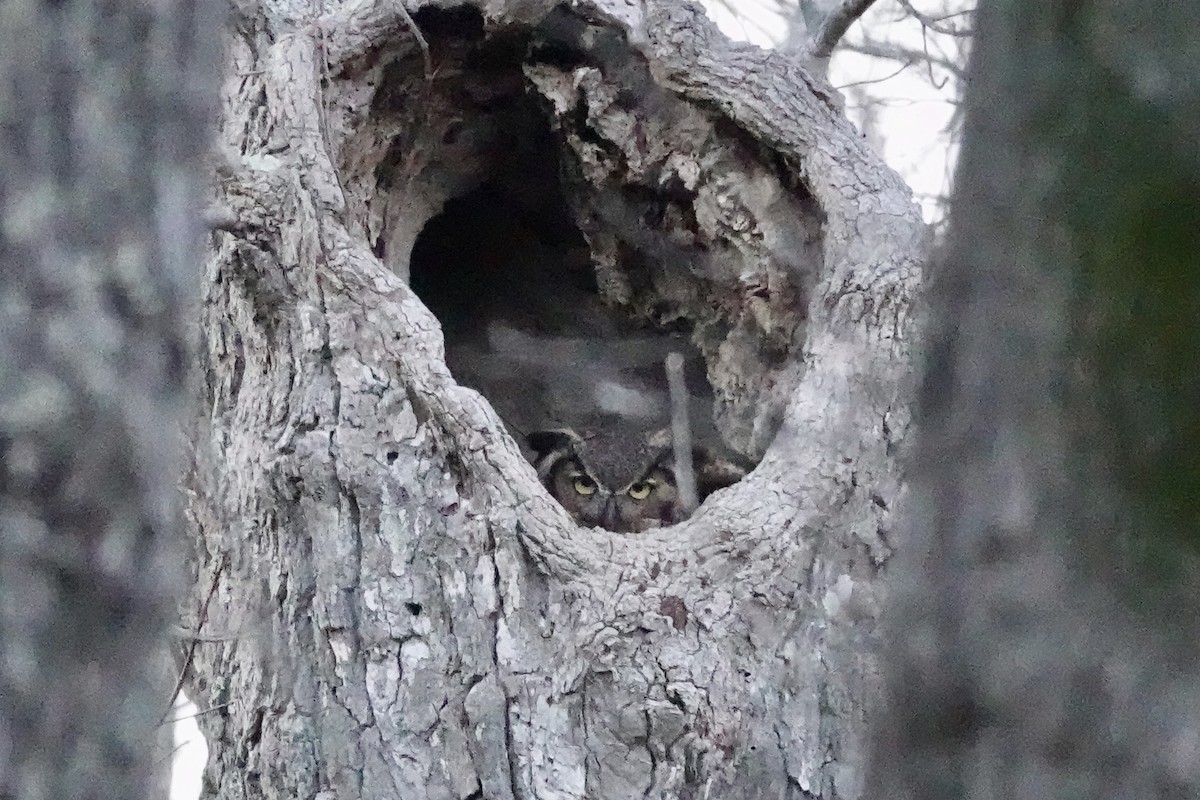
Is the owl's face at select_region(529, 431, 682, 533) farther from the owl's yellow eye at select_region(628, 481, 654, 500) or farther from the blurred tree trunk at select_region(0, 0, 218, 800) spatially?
the blurred tree trunk at select_region(0, 0, 218, 800)

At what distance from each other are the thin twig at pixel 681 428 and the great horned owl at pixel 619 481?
0.69m

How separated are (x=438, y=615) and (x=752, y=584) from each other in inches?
25.3

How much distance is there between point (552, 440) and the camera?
13.9ft

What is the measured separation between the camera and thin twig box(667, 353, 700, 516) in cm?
275

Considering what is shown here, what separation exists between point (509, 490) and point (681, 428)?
764mm

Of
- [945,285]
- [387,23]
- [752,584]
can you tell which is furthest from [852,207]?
[945,285]

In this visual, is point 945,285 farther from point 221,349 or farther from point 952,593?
point 221,349

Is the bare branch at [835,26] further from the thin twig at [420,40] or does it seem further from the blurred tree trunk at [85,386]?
the blurred tree trunk at [85,386]

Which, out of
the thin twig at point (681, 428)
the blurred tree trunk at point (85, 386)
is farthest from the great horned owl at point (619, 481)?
the blurred tree trunk at point (85, 386)

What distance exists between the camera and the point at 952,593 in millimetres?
728

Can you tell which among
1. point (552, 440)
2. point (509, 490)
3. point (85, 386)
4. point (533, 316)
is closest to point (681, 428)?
point (509, 490)

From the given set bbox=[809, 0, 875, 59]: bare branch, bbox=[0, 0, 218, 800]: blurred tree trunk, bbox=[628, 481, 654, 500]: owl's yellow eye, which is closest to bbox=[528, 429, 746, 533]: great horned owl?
bbox=[628, 481, 654, 500]: owl's yellow eye

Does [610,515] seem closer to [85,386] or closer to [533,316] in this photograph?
[533,316]

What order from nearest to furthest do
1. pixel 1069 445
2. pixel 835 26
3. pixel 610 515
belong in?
pixel 1069 445, pixel 835 26, pixel 610 515
